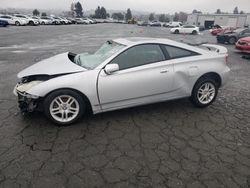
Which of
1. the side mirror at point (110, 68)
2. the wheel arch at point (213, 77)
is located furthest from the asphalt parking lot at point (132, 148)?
the side mirror at point (110, 68)

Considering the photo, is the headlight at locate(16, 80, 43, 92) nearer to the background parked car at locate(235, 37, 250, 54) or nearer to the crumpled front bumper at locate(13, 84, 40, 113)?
the crumpled front bumper at locate(13, 84, 40, 113)

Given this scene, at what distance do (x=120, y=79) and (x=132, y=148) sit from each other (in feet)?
3.84

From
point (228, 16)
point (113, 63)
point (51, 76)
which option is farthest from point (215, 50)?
point (228, 16)

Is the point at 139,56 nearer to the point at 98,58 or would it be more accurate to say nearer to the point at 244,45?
the point at 98,58

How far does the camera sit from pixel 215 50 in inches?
201

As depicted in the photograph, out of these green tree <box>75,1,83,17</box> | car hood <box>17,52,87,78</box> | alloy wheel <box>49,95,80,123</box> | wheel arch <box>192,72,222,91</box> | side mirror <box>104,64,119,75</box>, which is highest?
green tree <box>75,1,83,17</box>

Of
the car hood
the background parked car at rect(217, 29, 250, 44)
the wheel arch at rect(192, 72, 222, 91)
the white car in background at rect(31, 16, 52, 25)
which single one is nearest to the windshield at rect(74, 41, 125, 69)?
the car hood

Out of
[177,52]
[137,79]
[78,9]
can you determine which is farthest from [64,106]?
[78,9]

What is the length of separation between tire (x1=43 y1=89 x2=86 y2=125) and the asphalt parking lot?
0.16m

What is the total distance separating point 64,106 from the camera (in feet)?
12.4

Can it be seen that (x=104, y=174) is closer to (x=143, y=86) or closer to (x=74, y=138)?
(x=74, y=138)

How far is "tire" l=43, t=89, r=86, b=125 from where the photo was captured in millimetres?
3664

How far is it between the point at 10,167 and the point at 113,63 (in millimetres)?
2167

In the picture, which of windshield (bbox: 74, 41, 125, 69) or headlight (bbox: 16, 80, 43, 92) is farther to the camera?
windshield (bbox: 74, 41, 125, 69)
